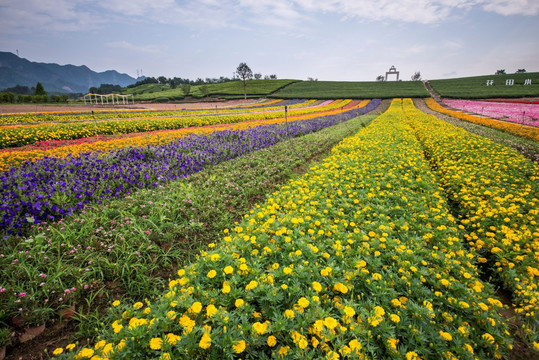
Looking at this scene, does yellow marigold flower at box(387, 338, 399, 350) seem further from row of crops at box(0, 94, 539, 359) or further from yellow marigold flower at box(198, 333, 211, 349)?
yellow marigold flower at box(198, 333, 211, 349)

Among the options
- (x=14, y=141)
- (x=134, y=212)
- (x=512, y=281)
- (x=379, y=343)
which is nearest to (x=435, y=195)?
(x=512, y=281)

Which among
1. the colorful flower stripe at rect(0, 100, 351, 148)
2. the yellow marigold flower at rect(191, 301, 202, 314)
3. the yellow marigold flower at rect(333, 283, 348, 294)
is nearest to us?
the yellow marigold flower at rect(191, 301, 202, 314)

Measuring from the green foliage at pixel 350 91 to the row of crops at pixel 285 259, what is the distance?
47250mm

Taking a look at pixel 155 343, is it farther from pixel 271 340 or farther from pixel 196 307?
pixel 271 340

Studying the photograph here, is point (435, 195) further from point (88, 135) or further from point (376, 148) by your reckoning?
point (88, 135)

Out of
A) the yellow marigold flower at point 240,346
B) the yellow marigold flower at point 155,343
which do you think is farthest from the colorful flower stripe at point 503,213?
the yellow marigold flower at point 155,343

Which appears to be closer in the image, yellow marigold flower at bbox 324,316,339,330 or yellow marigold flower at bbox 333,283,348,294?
yellow marigold flower at bbox 324,316,339,330

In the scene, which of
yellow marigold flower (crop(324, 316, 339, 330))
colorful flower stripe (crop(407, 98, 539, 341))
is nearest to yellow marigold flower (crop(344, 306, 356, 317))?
yellow marigold flower (crop(324, 316, 339, 330))

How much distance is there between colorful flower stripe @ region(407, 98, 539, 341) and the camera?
9.87 ft

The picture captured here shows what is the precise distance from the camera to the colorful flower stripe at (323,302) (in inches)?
71.4

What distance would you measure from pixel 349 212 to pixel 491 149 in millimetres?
7474

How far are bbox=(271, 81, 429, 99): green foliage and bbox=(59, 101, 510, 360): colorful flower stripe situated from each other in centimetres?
5090

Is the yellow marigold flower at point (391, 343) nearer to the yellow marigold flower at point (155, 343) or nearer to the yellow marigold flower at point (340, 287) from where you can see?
the yellow marigold flower at point (340, 287)

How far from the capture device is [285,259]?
107 inches
